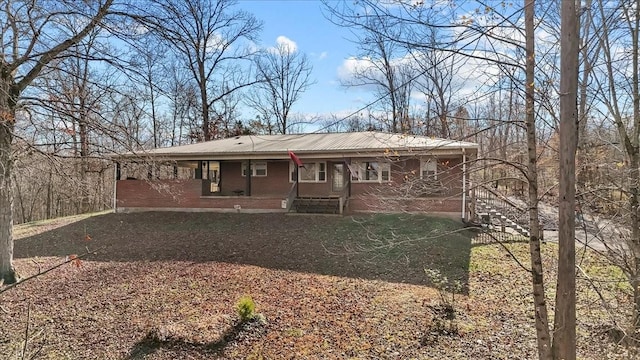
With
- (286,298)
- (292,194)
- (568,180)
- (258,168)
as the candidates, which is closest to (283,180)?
(258,168)

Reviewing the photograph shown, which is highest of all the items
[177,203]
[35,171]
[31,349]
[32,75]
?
[32,75]

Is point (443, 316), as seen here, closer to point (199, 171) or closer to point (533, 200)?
point (533, 200)

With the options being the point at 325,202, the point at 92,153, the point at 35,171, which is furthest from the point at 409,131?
the point at 325,202

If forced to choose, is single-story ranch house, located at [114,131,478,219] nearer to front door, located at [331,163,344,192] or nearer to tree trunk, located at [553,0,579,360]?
front door, located at [331,163,344,192]

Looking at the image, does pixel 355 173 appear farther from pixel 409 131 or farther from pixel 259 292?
pixel 409 131

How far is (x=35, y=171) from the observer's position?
903 cm

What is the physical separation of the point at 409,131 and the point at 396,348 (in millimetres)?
3574

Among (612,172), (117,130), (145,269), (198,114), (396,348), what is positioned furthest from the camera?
(198,114)

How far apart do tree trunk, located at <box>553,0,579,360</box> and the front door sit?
16.4 metres

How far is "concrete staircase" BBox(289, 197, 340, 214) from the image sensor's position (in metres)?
17.8

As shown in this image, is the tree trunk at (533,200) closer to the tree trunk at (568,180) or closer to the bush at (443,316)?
the tree trunk at (568,180)

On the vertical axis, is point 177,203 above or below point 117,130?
below

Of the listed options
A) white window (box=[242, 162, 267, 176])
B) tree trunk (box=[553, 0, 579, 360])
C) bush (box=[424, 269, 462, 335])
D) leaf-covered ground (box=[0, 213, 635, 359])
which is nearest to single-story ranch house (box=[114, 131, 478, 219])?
white window (box=[242, 162, 267, 176])

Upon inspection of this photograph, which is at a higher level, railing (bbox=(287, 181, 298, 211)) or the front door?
the front door
